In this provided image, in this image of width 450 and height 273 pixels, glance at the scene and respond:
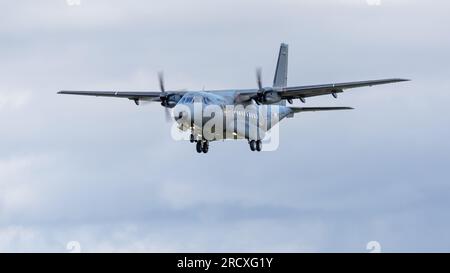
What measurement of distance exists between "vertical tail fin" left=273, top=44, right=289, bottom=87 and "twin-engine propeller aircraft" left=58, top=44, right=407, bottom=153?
12.9 ft

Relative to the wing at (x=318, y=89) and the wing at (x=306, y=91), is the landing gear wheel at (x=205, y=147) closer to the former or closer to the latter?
the wing at (x=306, y=91)

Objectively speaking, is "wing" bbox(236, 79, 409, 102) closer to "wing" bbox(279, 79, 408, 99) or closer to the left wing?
"wing" bbox(279, 79, 408, 99)

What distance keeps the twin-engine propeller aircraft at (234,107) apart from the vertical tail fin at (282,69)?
12.9 ft

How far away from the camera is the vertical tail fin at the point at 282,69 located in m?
73.1

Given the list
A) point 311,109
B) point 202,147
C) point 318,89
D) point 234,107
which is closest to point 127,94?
point 202,147

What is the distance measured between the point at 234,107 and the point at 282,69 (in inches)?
517

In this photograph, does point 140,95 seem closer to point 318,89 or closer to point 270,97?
point 270,97

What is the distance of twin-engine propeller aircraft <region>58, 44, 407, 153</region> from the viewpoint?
57.9 meters

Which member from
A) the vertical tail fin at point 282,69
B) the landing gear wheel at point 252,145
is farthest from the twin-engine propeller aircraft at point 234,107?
the vertical tail fin at point 282,69

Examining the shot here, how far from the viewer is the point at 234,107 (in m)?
61.3

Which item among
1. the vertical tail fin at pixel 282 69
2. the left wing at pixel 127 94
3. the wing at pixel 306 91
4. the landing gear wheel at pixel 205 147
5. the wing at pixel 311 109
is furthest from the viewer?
the vertical tail fin at pixel 282 69
